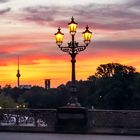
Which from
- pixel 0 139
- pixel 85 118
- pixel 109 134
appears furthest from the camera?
pixel 85 118

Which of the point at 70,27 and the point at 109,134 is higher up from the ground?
the point at 70,27

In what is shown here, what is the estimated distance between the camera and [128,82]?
108125mm

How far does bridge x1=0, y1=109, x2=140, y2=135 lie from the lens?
26.5m

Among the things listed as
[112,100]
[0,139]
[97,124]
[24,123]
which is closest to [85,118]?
[97,124]

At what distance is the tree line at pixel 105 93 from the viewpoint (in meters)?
103

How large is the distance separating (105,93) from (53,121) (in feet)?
278

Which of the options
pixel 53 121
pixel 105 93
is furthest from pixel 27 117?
pixel 105 93

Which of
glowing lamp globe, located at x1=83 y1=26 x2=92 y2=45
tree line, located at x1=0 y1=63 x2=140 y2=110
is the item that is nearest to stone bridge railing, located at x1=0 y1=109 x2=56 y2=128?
glowing lamp globe, located at x1=83 y1=26 x2=92 y2=45

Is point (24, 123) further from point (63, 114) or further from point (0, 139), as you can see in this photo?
point (0, 139)

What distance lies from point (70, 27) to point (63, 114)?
3.78 meters

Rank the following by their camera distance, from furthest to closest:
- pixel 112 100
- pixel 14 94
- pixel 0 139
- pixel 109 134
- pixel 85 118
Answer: pixel 14 94 < pixel 112 100 < pixel 85 118 < pixel 109 134 < pixel 0 139

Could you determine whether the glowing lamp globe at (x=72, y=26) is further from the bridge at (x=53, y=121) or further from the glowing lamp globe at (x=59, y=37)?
the bridge at (x=53, y=121)

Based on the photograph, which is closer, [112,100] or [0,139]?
[0,139]

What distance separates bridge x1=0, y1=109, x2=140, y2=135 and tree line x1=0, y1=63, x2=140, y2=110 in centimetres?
6985
